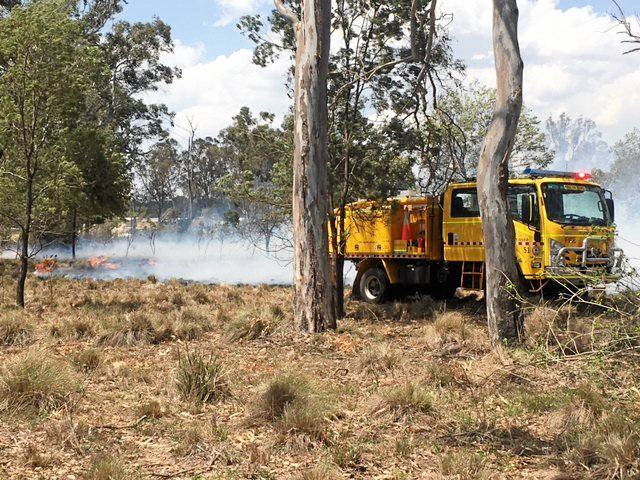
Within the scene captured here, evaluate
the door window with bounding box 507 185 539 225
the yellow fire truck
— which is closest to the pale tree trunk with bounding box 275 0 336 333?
the yellow fire truck

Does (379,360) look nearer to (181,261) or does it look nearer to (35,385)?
(35,385)

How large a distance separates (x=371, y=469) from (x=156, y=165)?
6157 centimetres

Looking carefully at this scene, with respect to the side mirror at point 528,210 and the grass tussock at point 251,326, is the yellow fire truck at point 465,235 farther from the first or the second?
the grass tussock at point 251,326

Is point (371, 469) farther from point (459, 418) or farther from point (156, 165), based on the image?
point (156, 165)

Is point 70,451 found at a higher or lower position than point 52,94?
lower

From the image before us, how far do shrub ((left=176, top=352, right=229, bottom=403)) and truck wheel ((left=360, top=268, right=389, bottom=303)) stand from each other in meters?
9.63

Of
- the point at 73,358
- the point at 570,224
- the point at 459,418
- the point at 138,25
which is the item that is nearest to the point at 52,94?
the point at 73,358

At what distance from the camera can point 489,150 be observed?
10273mm

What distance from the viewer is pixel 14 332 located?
11.4 metres

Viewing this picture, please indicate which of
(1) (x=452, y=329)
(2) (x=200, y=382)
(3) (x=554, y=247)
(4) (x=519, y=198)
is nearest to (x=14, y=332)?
(2) (x=200, y=382)

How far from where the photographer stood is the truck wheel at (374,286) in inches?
669

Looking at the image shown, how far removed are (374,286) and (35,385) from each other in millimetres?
11404

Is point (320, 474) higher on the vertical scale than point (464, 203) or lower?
lower

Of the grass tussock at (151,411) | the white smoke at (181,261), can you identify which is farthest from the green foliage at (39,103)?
the grass tussock at (151,411)
